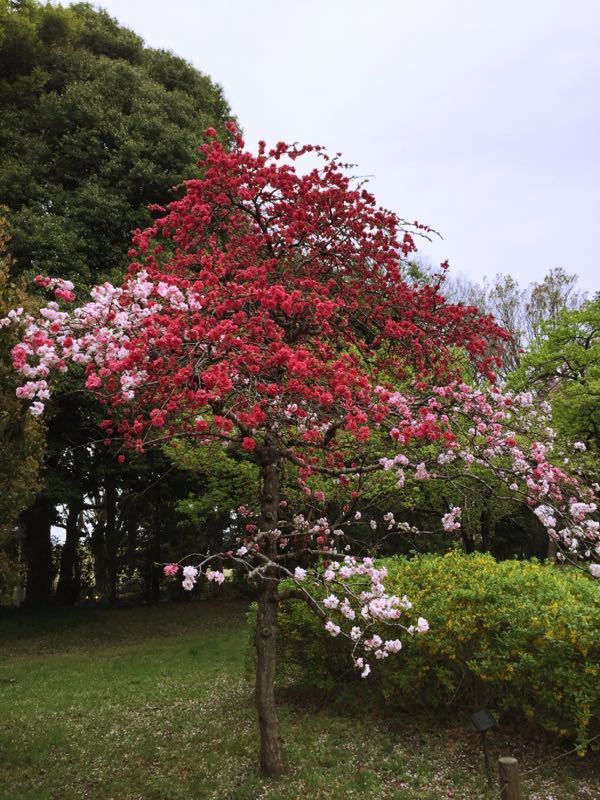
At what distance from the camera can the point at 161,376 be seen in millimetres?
5621

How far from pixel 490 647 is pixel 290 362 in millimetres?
3939

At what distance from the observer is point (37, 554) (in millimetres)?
20906

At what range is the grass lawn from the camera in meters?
5.91

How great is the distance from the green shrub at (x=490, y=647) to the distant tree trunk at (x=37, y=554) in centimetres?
1568

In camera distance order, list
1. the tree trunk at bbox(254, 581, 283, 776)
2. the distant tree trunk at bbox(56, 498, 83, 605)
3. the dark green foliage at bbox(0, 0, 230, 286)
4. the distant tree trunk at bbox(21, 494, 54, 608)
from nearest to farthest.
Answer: the tree trunk at bbox(254, 581, 283, 776) → the dark green foliage at bbox(0, 0, 230, 286) → the distant tree trunk at bbox(21, 494, 54, 608) → the distant tree trunk at bbox(56, 498, 83, 605)

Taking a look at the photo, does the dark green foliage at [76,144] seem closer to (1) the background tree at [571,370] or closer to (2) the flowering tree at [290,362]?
(2) the flowering tree at [290,362]

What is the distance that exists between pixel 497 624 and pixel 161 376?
440cm

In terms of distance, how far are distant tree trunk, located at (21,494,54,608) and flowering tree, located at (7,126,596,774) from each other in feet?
51.6

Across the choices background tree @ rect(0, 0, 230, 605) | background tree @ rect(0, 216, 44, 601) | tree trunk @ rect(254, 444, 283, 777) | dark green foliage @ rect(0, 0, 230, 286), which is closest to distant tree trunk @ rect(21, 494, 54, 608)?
background tree @ rect(0, 0, 230, 605)

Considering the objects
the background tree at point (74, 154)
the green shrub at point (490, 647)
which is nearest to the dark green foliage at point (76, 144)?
the background tree at point (74, 154)

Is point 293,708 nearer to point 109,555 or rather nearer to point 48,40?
point 109,555

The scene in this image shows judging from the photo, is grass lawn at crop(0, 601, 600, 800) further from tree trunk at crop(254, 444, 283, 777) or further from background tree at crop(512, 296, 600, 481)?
background tree at crop(512, 296, 600, 481)

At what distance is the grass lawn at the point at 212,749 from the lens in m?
5.91

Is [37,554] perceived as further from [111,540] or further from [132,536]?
[132,536]
